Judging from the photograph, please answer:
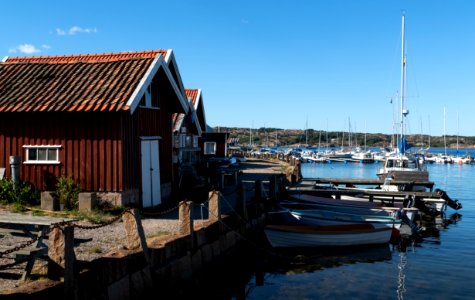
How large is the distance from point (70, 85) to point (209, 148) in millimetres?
27156

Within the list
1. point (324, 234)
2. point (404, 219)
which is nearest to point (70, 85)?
point (324, 234)

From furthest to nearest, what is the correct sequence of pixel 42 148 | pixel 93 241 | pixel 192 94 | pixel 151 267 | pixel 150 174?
pixel 192 94 → pixel 150 174 → pixel 42 148 → pixel 93 241 → pixel 151 267

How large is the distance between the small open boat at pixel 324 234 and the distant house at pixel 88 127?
4521 mm

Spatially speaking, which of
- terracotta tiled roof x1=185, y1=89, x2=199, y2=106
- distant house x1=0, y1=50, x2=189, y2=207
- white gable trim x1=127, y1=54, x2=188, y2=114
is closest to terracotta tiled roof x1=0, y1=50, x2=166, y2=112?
distant house x1=0, y1=50, x2=189, y2=207

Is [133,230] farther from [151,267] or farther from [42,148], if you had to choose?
[42,148]

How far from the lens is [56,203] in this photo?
51.0 ft

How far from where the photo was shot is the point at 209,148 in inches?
1730

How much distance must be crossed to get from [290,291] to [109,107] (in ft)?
23.6

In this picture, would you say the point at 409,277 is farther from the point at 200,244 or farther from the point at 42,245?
the point at 42,245

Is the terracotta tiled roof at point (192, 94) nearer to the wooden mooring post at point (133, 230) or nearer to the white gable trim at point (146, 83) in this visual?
the white gable trim at point (146, 83)

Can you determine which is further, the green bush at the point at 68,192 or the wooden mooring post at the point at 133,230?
the green bush at the point at 68,192

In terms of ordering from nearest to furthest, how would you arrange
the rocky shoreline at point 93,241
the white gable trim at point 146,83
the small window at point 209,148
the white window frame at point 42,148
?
1. the rocky shoreline at point 93,241
2. the white gable trim at point 146,83
3. the white window frame at point 42,148
4. the small window at point 209,148

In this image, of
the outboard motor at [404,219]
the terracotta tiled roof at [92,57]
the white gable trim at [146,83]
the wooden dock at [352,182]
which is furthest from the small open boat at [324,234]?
the wooden dock at [352,182]

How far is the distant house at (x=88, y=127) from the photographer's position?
1586cm
